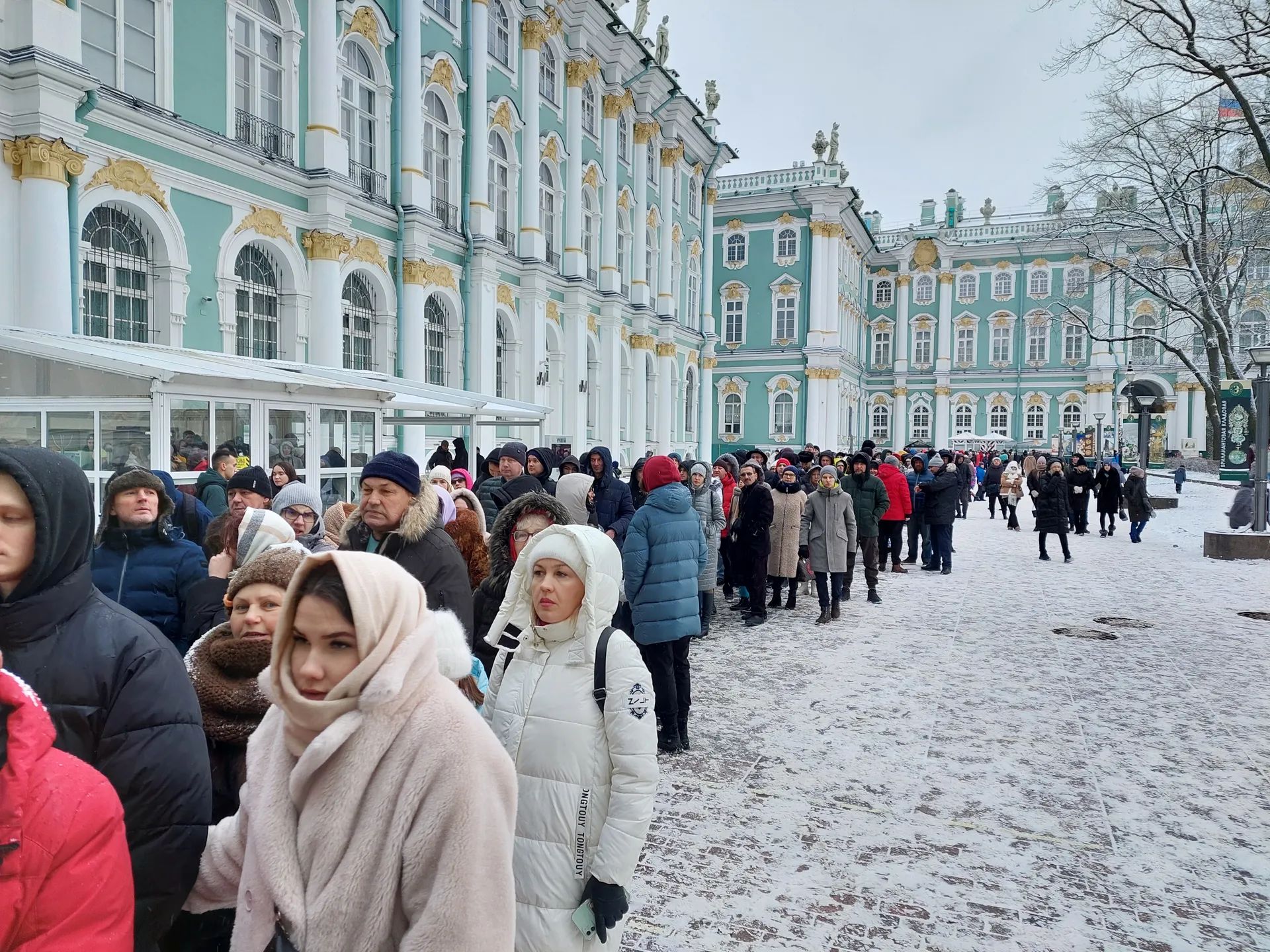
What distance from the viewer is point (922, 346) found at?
188ft

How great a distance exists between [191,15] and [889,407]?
167 feet

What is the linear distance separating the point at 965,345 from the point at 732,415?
716 inches

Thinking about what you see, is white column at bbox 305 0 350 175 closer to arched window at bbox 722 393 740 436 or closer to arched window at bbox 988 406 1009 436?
arched window at bbox 722 393 740 436

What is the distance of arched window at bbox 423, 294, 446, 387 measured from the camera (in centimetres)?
2016

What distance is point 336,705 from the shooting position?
163 cm

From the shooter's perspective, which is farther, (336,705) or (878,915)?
(878,915)

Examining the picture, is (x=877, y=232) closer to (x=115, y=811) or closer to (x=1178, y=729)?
(x=1178, y=729)

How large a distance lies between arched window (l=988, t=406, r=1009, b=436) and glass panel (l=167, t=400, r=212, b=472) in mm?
53562

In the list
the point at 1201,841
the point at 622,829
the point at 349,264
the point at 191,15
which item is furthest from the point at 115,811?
the point at 349,264

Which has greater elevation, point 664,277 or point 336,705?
point 664,277

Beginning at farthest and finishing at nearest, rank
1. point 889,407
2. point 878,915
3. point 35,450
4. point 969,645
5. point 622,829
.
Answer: point 889,407 < point 969,645 < point 878,915 < point 622,829 < point 35,450

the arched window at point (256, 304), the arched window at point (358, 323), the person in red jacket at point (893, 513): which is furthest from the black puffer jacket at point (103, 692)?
the arched window at point (358, 323)

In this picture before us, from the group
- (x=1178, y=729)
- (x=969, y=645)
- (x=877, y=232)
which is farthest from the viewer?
(x=877, y=232)

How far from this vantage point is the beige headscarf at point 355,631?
1632 millimetres
